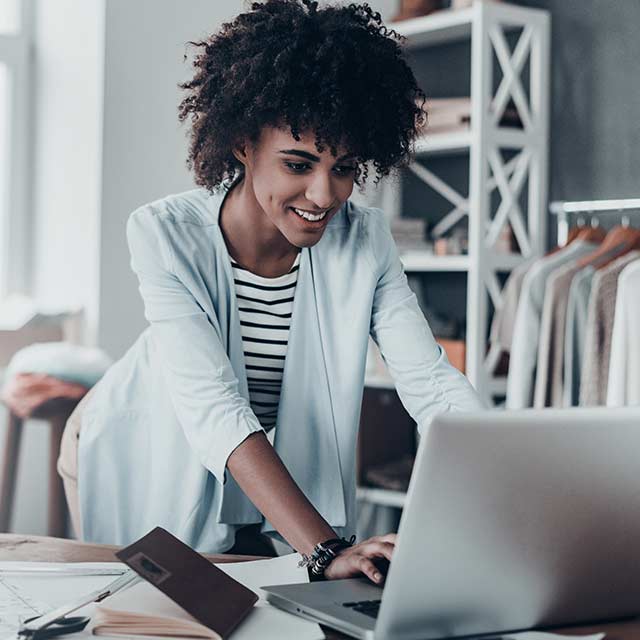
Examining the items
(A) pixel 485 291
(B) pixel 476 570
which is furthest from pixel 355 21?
(A) pixel 485 291

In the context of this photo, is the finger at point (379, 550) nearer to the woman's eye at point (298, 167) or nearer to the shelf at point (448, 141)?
the woman's eye at point (298, 167)

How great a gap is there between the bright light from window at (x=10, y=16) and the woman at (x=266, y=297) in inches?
87.0

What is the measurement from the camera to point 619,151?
135 inches

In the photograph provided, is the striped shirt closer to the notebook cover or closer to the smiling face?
the smiling face

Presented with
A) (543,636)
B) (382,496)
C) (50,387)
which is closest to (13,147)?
(50,387)

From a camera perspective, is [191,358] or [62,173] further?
[62,173]

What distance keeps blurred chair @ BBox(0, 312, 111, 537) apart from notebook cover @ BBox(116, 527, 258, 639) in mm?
1992

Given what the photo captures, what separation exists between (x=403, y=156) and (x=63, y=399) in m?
1.56

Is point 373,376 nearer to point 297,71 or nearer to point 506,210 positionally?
point 506,210

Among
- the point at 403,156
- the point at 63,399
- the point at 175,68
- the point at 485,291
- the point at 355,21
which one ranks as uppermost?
the point at 175,68

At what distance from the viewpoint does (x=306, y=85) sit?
157 centimetres

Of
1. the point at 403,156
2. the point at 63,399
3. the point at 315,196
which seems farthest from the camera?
the point at 63,399

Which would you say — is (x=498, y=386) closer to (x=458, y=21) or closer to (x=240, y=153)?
(x=458, y=21)

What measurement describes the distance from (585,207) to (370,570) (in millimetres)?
2316
